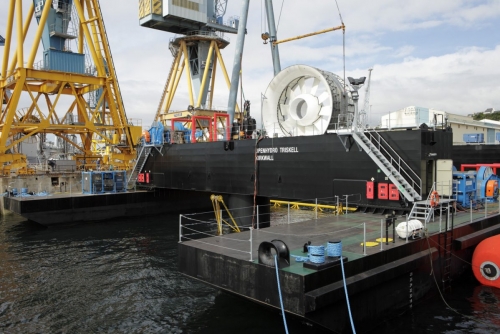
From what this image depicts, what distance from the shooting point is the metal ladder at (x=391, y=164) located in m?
17.5

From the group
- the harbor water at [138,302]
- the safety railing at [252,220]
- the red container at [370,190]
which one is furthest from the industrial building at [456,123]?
the harbor water at [138,302]

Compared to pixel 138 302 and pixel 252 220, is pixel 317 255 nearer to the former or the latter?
pixel 138 302

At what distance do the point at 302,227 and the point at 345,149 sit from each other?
18.9ft

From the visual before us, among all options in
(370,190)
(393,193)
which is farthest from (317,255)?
(370,190)

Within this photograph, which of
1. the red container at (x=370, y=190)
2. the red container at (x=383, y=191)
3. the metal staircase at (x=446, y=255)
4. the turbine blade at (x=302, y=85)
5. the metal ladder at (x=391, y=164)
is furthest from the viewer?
the turbine blade at (x=302, y=85)

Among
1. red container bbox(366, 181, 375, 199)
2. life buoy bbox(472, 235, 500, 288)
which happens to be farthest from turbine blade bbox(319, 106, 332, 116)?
life buoy bbox(472, 235, 500, 288)

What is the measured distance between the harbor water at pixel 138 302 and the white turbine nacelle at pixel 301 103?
35.3 ft

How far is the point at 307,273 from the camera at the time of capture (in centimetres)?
1012

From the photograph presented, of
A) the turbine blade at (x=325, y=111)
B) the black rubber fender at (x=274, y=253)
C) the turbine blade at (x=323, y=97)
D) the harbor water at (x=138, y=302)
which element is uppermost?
the turbine blade at (x=323, y=97)

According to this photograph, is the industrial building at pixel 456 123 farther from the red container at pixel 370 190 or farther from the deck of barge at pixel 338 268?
the deck of barge at pixel 338 268

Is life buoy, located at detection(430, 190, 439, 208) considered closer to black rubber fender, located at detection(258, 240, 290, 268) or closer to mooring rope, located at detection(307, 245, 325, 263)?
mooring rope, located at detection(307, 245, 325, 263)

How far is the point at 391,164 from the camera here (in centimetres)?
1825

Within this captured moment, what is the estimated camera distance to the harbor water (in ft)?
40.7

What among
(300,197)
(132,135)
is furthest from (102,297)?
(132,135)
